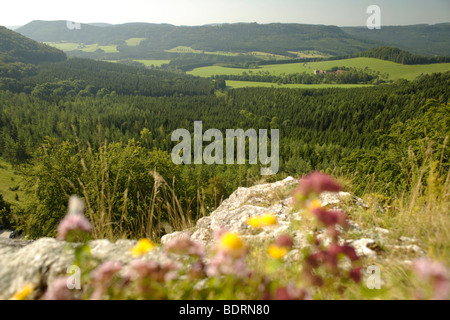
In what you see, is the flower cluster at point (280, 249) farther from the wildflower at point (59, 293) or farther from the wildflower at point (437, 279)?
the wildflower at point (59, 293)

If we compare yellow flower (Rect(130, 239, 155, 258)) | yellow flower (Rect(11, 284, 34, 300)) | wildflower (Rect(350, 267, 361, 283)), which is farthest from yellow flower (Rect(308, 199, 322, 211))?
yellow flower (Rect(11, 284, 34, 300))

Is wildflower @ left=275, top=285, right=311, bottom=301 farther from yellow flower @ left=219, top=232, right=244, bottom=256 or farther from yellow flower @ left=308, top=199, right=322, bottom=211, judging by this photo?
yellow flower @ left=308, top=199, right=322, bottom=211

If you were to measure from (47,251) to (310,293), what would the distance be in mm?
3332

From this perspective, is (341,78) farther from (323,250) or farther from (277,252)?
Answer: (277,252)

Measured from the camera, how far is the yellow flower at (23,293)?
2.32 meters

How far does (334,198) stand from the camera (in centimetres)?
584

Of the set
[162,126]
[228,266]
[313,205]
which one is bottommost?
[162,126]

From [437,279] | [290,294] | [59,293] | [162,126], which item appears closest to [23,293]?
[59,293]

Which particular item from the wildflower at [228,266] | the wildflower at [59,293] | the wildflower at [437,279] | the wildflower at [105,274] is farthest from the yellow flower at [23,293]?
the wildflower at [437,279]

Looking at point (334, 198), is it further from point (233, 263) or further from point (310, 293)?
point (233, 263)

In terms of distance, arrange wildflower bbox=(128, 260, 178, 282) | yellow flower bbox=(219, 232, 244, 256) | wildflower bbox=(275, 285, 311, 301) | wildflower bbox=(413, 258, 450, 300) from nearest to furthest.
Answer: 1. wildflower bbox=(413, 258, 450, 300)
2. wildflower bbox=(275, 285, 311, 301)
3. wildflower bbox=(128, 260, 178, 282)
4. yellow flower bbox=(219, 232, 244, 256)

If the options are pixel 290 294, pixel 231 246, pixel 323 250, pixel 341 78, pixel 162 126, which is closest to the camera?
pixel 290 294

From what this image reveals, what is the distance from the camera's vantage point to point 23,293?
2.33 m

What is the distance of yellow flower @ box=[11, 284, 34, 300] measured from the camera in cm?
232
